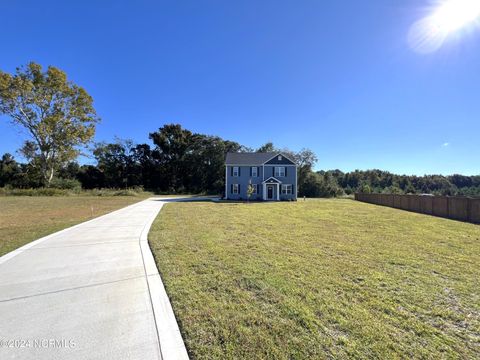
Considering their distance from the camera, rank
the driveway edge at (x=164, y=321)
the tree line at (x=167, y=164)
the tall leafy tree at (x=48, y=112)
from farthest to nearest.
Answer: the tree line at (x=167, y=164)
the tall leafy tree at (x=48, y=112)
the driveway edge at (x=164, y=321)

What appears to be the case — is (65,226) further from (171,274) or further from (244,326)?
(244,326)

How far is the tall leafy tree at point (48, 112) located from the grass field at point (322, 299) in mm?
34525

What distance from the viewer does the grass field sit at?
2.35 m

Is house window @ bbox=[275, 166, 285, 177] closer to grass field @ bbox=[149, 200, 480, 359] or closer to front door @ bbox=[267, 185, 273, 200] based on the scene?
front door @ bbox=[267, 185, 273, 200]

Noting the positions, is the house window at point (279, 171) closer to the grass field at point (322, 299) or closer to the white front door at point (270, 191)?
the white front door at point (270, 191)

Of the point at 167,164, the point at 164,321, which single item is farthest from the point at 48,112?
the point at 164,321

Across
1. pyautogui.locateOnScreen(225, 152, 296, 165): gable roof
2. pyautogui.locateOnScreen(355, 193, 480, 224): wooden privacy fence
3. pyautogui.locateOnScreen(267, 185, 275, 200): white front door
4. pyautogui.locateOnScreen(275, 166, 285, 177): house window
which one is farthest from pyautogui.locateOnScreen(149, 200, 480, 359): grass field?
pyautogui.locateOnScreen(225, 152, 296, 165): gable roof

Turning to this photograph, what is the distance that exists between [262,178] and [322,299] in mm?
26735

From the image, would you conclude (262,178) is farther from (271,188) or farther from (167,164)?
(167,164)

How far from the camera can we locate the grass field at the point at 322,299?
2.35 metres

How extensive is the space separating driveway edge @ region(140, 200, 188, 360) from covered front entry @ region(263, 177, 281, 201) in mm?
25324

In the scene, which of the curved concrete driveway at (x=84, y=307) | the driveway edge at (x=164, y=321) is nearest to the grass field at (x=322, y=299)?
the driveway edge at (x=164, y=321)

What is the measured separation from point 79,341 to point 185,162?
1836 inches

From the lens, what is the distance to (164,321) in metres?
2.76
